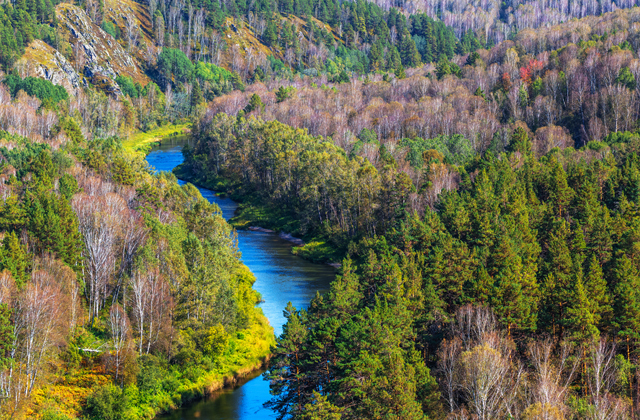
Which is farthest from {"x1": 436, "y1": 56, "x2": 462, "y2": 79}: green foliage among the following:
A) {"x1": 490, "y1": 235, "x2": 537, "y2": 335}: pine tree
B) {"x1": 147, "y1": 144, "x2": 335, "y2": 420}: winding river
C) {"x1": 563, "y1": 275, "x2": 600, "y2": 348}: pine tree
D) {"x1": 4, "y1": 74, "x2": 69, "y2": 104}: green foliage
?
{"x1": 563, "y1": 275, "x2": 600, "y2": 348}: pine tree

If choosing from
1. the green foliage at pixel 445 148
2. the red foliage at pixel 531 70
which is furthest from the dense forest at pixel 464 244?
the red foliage at pixel 531 70

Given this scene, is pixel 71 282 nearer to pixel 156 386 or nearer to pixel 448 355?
pixel 156 386

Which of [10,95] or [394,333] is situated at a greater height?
[10,95]

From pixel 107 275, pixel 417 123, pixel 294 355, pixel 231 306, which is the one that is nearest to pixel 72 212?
pixel 107 275

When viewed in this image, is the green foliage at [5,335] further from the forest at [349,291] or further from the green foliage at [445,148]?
the green foliage at [445,148]

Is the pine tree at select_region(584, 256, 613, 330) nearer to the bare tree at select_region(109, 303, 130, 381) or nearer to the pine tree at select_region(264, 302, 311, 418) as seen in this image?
the pine tree at select_region(264, 302, 311, 418)

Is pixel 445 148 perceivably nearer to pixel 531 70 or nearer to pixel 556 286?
pixel 531 70
